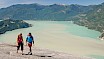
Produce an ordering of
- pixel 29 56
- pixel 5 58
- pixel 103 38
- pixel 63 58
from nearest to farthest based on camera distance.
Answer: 1. pixel 5 58
2. pixel 29 56
3. pixel 63 58
4. pixel 103 38

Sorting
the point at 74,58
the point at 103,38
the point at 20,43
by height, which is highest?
the point at 20,43

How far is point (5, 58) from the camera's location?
27672mm

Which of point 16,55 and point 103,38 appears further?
point 103,38

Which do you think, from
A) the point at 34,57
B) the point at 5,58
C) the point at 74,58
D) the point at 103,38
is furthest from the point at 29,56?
the point at 103,38

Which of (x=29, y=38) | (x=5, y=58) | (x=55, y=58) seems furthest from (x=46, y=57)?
(x=5, y=58)

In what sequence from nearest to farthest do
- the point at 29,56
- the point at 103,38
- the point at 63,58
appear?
the point at 29,56 < the point at 63,58 < the point at 103,38

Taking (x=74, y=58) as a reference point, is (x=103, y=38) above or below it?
below

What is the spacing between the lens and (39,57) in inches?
1182

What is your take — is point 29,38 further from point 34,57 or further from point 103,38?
point 103,38

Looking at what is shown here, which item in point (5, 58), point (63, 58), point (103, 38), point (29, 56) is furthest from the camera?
point (103, 38)

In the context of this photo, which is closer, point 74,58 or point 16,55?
point 16,55

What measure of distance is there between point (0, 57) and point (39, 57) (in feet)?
14.8

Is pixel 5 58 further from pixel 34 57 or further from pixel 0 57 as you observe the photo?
pixel 34 57

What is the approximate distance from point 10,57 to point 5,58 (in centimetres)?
79
